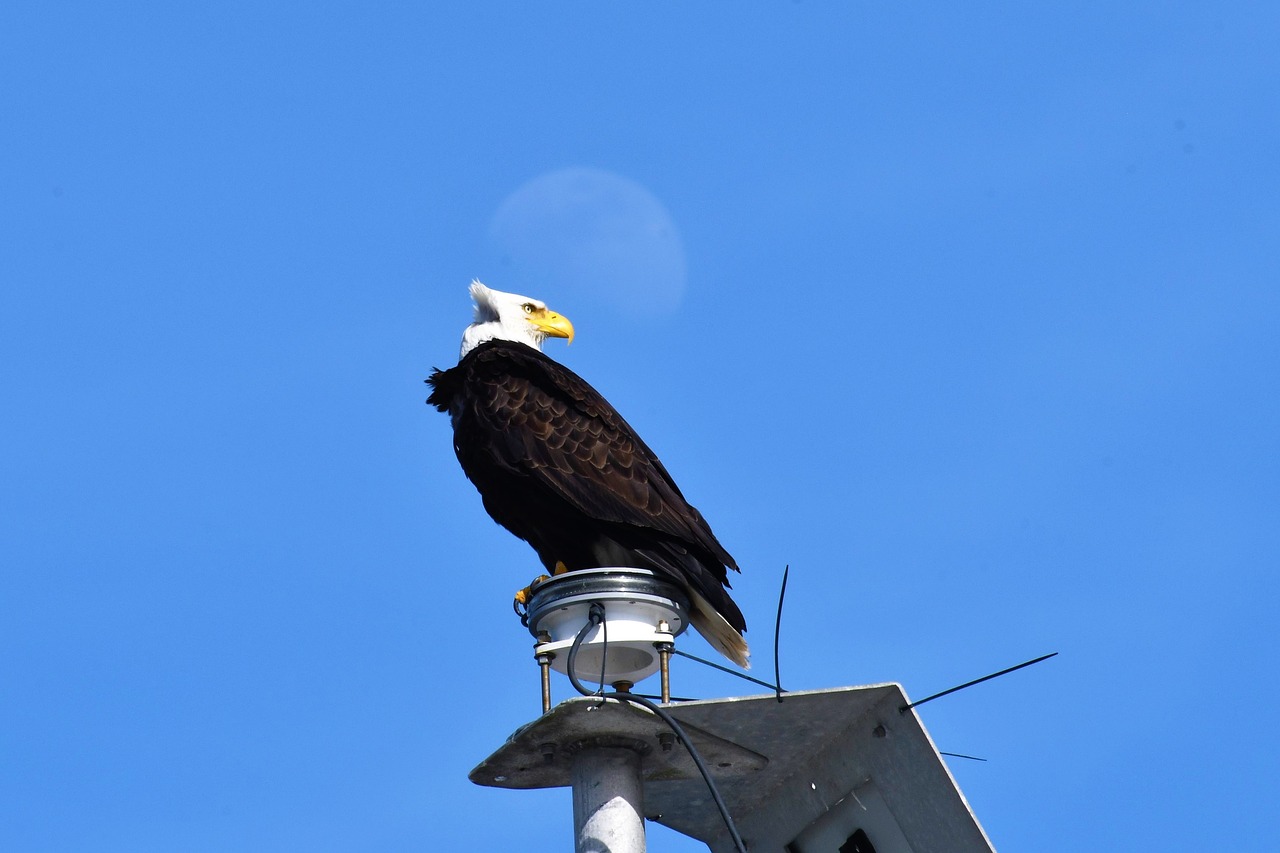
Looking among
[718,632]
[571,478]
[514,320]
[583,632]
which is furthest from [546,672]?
[514,320]

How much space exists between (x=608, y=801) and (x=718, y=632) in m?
1.99

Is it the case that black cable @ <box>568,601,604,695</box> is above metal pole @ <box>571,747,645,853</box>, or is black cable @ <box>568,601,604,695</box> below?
above

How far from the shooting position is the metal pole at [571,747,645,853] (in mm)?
4164

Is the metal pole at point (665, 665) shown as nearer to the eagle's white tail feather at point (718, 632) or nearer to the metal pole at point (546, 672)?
the metal pole at point (546, 672)

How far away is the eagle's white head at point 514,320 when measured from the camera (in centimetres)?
903

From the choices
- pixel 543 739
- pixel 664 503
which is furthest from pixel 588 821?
pixel 664 503

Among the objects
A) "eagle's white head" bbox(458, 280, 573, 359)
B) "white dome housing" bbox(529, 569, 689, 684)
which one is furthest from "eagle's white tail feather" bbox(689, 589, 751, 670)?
"eagle's white head" bbox(458, 280, 573, 359)

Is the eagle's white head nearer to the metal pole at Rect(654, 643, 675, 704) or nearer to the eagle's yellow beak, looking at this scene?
the eagle's yellow beak

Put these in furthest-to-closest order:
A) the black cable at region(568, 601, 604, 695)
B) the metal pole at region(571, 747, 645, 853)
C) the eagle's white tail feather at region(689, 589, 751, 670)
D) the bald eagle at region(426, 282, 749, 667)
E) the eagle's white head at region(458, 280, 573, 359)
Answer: the eagle's white head at region(458, 280, 573, 359), the bald eagle at region(426, 282, 749, 667), the eagle's white tail feather at region(689, 589, 751, 670), the black cable at region(568, 601, 604, 695), the metal pole at region(571, 747, 645, 853)

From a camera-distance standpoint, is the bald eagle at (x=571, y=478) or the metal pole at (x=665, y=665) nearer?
the metal pole at (x=665, y=665)

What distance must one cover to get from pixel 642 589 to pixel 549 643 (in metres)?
0.31

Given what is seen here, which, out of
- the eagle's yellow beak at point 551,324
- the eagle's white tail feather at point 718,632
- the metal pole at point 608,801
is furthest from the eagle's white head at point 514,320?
the metal pole at point 608,801

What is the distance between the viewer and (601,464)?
23.4 ft

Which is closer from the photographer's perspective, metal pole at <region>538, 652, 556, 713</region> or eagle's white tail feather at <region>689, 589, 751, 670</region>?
metal pole at <region>538, 652, 556, 713</region>
